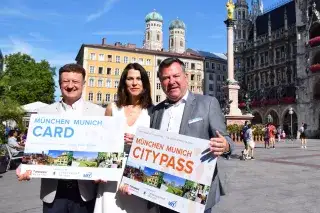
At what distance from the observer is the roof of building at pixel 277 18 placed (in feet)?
212

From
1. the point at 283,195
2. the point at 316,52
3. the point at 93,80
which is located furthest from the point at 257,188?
the point at 93,80

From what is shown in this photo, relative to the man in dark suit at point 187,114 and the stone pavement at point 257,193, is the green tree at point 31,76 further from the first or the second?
the man in dark suit at point 187,114

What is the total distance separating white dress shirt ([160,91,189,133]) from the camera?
3150 millimetres

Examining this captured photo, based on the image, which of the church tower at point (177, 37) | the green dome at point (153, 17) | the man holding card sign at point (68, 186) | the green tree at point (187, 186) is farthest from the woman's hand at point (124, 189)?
the green dome at point (153, 17)

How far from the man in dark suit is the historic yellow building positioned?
221 feet

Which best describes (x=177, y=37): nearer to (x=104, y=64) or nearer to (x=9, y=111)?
(x=104, y=64)

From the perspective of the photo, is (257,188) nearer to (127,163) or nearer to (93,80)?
(127,163)

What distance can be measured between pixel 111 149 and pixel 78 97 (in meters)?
0.70

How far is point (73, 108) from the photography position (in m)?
3.47

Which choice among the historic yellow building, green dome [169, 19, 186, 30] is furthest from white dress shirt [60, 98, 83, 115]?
green dome [169, 19, 186, 30]

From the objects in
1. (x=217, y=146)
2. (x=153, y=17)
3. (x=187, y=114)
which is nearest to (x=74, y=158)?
(x=187, y=114)

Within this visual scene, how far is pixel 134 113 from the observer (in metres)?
3.51

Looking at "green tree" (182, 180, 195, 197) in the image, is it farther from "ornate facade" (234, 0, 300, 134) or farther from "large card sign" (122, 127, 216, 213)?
"ornate facade" (234, 0, 300, 134)

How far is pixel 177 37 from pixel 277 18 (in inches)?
1993
